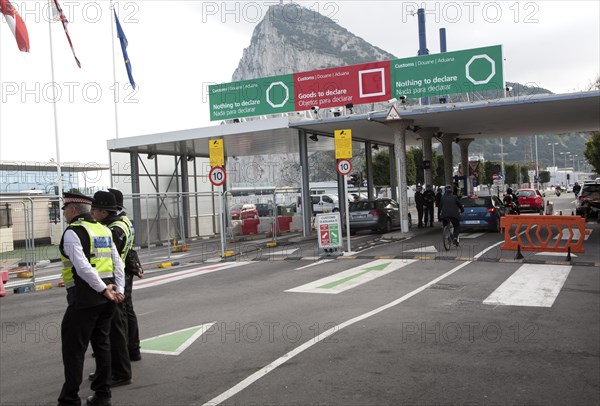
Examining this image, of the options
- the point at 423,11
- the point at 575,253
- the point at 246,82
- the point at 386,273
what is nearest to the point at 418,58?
the point at 246,82

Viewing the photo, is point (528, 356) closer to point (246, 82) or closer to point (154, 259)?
point (154, 259)

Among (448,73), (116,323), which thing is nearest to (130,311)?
(116,323)

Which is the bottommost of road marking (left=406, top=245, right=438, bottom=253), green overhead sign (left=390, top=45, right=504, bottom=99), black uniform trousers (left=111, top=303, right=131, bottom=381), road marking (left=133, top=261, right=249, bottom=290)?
road marking (left=133, top=261, right=249, bottom=290)

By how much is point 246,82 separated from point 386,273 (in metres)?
12.7

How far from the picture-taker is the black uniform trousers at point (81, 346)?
4766 mm

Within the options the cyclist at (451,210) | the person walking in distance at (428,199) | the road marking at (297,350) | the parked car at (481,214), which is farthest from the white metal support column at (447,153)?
the road marking at (297,350)

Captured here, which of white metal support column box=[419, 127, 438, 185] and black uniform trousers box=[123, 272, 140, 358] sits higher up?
white metal support column box=[419, 127, 438, 185]

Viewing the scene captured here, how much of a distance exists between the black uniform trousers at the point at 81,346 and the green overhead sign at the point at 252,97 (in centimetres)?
1802

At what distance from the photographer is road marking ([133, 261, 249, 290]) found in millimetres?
12590

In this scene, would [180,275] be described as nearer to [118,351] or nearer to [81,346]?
[118,351]

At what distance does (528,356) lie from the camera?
6121 millimetres

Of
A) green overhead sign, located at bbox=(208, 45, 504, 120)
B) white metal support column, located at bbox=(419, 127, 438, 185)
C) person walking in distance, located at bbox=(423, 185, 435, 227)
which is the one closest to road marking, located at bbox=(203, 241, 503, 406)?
green overhead sign, located at bbox=(208, 45, 504, 120)

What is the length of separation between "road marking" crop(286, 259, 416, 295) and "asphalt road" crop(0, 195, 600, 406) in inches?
1.6

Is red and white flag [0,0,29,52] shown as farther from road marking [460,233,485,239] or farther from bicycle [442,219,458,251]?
road marking [460,233,485,239]
